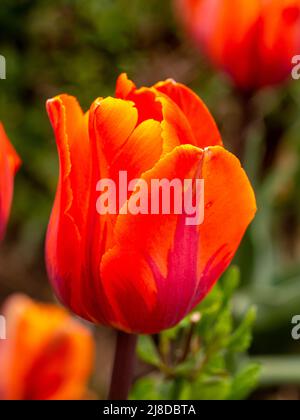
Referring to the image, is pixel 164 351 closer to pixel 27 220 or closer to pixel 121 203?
pixel 121 203

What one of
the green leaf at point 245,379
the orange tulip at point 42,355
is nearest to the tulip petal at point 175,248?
the green leaf at point 245,379

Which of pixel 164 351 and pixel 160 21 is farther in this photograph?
pixel 160 21

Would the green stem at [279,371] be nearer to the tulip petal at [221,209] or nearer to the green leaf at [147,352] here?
the green leaf at [147,352]

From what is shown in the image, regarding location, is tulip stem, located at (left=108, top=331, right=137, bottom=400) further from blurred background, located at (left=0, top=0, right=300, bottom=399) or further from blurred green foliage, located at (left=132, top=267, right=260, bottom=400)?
blurred background, located at (left=0, top=0, right=300, bottom=399)

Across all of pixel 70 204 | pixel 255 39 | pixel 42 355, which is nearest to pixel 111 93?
pixel 255 39

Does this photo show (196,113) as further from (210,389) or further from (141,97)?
(210,389)

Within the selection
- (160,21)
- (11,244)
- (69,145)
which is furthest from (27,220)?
(69,145)
